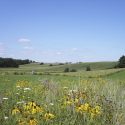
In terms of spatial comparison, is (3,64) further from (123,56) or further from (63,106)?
(63,106)

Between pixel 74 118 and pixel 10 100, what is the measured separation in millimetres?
2627

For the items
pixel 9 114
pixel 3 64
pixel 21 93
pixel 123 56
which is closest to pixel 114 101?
pixel 9 114

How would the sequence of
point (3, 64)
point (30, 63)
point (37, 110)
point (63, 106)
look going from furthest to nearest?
1. point (30, 63)
2. point (3, 64)
3. point (63, 106)
4. point (37, 110)

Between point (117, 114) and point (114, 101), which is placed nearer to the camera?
point (117, 114)

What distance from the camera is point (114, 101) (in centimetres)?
849

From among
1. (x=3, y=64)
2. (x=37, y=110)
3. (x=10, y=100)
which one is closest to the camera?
(x=37, y=110)

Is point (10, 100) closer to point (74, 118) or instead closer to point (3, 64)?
point (74, 118)

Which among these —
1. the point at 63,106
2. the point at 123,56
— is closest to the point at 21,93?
the point at 63,106

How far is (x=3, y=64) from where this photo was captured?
87.6 meters

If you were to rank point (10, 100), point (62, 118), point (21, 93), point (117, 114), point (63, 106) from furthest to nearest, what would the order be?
point (21, 93), point (10, 100), point (63, 106), point (62, 118), point (117, 114)

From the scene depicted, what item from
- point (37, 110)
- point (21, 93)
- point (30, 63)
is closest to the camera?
point (37, 110)

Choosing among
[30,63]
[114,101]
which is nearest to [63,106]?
[114,101]

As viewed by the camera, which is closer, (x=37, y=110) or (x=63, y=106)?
(x=37, y=110)

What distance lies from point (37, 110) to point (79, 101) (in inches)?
78.9
